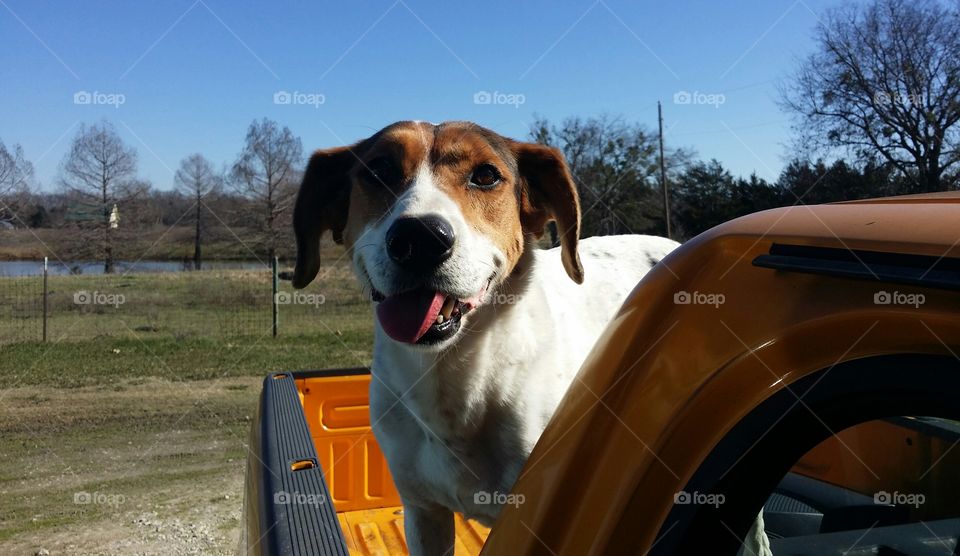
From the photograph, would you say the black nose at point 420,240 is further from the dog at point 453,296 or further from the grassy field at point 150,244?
the grassy field at point 150,244

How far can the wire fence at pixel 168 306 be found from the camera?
14.4 meters

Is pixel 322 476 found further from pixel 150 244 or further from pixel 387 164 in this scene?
pixel 150 244

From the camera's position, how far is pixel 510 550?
1.18 metres

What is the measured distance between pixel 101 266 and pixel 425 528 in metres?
18.1

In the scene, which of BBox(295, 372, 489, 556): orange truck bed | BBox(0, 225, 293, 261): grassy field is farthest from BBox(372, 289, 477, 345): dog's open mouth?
BBox(0, 225, 293, 261): grassy field

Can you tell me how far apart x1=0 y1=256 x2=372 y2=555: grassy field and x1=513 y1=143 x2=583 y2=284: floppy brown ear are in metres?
2.01

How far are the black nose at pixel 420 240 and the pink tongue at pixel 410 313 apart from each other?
0.15 metres

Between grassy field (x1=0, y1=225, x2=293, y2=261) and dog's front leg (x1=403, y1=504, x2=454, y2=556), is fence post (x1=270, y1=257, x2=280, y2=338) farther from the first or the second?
dog's front leg (x1=403, y1=504, x2=454, y2=556)

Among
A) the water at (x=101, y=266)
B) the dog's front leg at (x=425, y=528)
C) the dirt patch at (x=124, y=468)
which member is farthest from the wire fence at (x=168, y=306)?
the dog's front leg at (x=425, y=528)

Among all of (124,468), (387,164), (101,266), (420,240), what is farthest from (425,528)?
(101,266)

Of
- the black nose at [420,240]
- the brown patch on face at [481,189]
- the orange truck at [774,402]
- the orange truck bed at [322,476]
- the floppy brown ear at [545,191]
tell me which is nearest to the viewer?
the orange truck at [774,402]

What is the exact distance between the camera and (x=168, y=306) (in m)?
18.0

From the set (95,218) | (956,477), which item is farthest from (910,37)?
(956,477)

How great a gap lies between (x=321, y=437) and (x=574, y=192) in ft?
6.40
